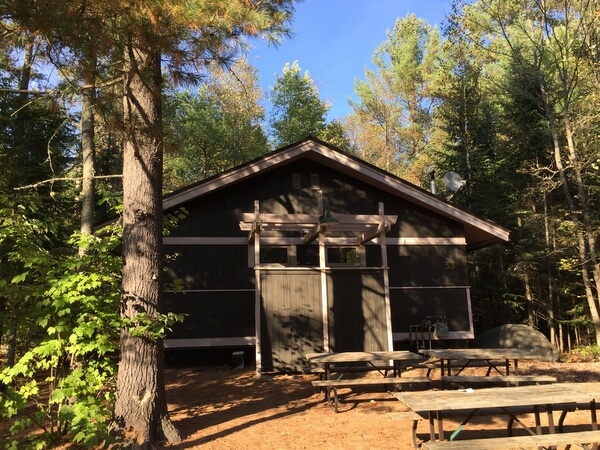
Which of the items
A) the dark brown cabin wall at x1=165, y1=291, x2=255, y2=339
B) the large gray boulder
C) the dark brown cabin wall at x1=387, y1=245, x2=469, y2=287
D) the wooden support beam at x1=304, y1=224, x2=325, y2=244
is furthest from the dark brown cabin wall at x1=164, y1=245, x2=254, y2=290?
the large gray boulder

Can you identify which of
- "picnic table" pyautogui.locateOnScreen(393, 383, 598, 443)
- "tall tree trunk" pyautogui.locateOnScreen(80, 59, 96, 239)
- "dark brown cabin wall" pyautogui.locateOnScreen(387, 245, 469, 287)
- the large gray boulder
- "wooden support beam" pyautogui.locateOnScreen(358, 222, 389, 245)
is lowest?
the large gray boulder

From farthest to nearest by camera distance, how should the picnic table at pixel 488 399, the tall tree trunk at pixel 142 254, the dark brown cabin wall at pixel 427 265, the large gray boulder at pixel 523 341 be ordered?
1. the dark brown cabin wall at pixel 427 265
2. the large gray boulder at pixel 523 341
3. the tall tree trunk at pixel 142 254
4. the picnic table at pixel 488 399

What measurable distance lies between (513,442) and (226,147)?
26477 mm

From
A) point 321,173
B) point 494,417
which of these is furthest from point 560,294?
point 494,417

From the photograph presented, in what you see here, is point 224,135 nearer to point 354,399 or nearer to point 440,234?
point 440,234

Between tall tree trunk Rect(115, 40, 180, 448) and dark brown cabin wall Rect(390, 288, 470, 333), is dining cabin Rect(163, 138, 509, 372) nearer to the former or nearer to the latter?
dark brown cabin wall Rect(390, 288, 470, 333)

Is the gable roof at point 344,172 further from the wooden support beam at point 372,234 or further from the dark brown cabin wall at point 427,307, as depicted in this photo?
the dark brown cabin wall at point 427,307

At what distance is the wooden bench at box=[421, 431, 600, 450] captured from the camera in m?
4.18

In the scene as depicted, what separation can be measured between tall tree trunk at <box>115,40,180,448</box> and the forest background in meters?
0.04

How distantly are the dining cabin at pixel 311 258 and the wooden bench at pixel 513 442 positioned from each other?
543 centimetres

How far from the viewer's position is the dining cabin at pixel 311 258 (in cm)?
1000

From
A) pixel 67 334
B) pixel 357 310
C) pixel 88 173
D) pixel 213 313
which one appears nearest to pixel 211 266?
pixel 213 313

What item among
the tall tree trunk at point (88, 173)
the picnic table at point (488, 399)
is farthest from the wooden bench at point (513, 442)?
the tall tree trunk at point (88, 173)

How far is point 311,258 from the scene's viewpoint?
1215 centimetres
